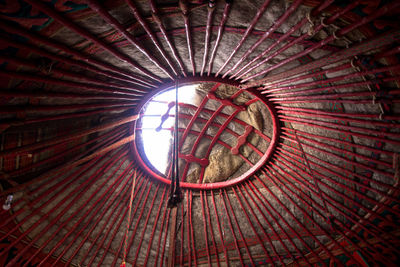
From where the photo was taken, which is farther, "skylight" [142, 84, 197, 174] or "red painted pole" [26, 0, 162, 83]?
"skylight" [142, 84, 197, 174]

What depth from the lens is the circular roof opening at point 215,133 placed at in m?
4.80

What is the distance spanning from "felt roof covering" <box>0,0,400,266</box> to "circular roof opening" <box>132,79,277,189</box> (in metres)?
0.03

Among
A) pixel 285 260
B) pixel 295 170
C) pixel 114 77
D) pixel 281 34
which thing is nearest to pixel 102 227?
pixel 114 77

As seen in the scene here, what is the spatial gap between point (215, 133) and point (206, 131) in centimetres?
21

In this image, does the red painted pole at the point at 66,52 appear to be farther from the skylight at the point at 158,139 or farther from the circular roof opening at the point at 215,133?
the skylight at the point at 158,139

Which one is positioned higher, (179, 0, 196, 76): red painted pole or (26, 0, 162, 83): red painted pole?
(179, 0, 196, 76): red painted pole

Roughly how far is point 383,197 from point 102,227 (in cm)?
426

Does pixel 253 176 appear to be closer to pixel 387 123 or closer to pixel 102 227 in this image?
pixel 387 123

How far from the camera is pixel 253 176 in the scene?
15.3 feet

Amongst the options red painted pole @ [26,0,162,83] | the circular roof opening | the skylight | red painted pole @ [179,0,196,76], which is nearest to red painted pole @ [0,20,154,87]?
red painted pole @ [26,0,162,83]

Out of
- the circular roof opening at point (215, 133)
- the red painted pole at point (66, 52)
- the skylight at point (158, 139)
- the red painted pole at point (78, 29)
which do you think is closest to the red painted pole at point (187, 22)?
the red painted pole at point (78, 29)

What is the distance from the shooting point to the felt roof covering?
2.11 metres

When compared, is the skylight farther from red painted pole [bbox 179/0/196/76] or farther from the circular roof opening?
red painted pole [bbox 179/0/196/76]

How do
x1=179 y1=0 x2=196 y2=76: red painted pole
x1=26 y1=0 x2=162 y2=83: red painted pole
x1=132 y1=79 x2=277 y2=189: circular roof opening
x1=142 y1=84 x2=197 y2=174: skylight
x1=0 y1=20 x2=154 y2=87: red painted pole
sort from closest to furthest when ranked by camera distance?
x1=26 y1=0 x2=162 y2=83: red painted pole, x1=0 y1=20 x2=154 y2=87: red painted pole, x1=179 y1=0 x2=196 y2=76: red painted pole, x1=132 y1=79 x2=277 y2=189: circular roof opening, x1=142 y1=84 x2=197 y2=174: skylight
